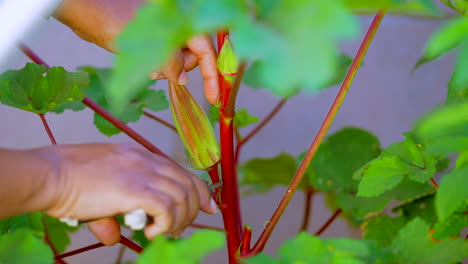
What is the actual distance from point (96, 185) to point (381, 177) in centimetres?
24

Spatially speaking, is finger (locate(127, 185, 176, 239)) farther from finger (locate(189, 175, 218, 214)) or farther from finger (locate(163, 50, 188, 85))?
finger (locate(163, 50, 188, 85))

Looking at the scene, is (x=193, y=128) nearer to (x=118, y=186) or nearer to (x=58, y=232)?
(x=118, y=186)

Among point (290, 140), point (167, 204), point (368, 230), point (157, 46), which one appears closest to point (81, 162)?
point (167, 204)

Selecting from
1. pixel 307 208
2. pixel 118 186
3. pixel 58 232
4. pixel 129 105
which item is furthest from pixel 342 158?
pixel 118 186

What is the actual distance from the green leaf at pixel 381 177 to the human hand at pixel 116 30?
7.4 inches

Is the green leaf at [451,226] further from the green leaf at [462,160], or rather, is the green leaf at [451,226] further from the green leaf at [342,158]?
the green leaf at [342,158]

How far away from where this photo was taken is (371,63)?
1.23m

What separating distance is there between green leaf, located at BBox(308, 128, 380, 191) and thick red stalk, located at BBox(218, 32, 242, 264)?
337mm

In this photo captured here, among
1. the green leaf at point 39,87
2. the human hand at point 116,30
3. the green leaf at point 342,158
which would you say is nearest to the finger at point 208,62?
the human hand at point 116,30

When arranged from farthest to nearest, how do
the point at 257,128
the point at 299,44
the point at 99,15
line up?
the point at 257,128 < the point at 99,15 < the point at 299,44

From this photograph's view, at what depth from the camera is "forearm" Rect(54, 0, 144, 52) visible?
0.58 metres

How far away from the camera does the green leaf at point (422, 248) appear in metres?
0.38

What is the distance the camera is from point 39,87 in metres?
0.60

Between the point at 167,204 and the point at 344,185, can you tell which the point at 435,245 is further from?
the point at 344,185
